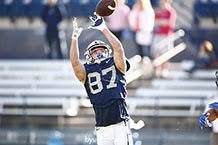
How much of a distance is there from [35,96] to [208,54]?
285 cm

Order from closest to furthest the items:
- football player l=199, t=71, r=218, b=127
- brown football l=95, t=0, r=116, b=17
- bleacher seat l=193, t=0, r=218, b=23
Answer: brown football l=95, t=0, r=116, b=17
football player l=199, t=71, r=218, b=127
bleacher seat l=193, t=0, r=218, b=23

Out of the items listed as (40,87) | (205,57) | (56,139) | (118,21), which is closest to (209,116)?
(56,139)

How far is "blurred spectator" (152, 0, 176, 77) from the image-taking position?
567 inches

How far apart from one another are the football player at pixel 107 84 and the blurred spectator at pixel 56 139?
371 cm

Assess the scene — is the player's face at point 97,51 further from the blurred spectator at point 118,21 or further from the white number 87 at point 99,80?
the blurred spectator at point 118,21

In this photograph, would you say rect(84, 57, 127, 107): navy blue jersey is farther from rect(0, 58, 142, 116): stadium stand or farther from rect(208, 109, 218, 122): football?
rect(0, 58, 142, 116): stadium stand

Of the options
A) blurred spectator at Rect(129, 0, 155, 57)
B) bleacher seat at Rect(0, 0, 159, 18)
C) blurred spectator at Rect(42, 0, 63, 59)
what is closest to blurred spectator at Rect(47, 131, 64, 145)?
blurred spectator at Rect(129, 0, 155, 57)

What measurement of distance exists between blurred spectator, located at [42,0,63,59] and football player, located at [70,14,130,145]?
6.98 m

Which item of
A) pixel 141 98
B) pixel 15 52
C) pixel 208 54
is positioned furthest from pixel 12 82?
pixel 208 54

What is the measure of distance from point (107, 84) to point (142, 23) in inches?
240

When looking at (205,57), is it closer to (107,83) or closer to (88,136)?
(88,136)

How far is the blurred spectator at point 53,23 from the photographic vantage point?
15.4m

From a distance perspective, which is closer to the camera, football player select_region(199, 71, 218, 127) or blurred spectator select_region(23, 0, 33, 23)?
football player select_region(199, 71, 218, 127)

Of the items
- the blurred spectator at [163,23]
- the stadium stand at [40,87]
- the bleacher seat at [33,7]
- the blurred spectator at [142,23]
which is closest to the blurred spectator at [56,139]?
the stadium stand at [40,87]
